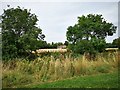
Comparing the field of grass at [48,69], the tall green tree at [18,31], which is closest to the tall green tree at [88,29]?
the tall green tree at [18,31]

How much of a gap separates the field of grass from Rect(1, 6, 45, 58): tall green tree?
7.96 metres

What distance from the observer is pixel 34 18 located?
24.9m

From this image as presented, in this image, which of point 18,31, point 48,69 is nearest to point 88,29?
point 18,31

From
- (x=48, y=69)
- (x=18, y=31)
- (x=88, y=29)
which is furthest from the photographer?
(x=88, y=29)

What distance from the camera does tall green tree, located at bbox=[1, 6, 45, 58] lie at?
2142cm

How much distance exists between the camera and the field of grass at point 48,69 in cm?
1116

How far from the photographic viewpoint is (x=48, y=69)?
12.9 metres

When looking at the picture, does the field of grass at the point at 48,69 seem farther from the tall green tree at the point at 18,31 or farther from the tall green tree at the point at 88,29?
the tall green tree at the point at 88,29

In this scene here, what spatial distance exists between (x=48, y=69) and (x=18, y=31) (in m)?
10.9

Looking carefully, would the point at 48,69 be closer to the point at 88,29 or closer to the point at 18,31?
the point at 18,31

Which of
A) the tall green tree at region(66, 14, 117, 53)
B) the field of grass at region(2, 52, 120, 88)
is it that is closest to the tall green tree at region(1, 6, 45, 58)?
the field of grass at region(2, 52, 120, 88)

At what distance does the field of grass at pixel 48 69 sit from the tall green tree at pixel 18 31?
7961 mm

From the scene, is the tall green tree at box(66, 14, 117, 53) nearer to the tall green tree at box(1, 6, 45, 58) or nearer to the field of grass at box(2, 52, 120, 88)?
the tall green tree at box(1, 6, 45, 58)

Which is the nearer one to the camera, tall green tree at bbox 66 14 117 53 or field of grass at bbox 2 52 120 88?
field of grass at bbox 2 52 120 88
